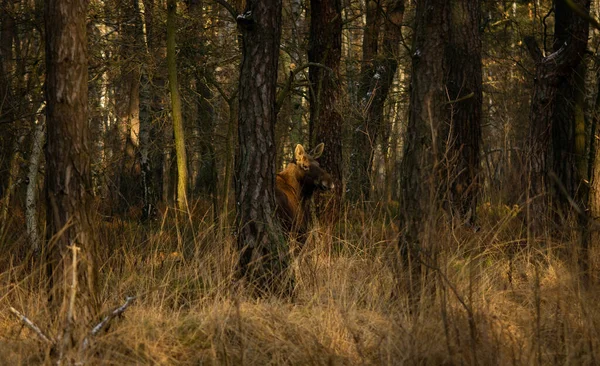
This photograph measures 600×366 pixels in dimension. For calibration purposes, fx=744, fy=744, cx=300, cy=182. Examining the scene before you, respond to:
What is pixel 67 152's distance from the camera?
14.7ft

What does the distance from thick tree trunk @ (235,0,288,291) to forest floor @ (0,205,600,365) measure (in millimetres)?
212

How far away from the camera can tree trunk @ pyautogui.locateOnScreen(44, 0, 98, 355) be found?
4.46 metres

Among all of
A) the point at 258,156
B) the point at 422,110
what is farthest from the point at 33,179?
the point at 422,110

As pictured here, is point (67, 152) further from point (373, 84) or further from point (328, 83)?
point (373, 84)

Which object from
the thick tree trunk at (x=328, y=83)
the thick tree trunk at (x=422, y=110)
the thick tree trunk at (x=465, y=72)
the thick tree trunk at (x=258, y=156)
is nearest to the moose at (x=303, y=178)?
the thick tree trunk at (x=328, y=83)

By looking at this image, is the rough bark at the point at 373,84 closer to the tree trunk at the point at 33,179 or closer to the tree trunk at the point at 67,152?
the tree trunk at the point at 33,179

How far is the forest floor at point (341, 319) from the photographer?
14.0 feet

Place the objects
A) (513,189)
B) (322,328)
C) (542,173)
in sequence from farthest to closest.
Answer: (513,189)
(542,173)
(322,328)

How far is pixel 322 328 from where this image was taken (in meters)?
4.86

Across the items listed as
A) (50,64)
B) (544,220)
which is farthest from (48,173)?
(544,220)

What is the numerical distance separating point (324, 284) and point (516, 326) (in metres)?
1.75

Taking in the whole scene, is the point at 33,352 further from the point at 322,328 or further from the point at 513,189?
the point at 513,189

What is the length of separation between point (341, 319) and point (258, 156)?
1.78 meters

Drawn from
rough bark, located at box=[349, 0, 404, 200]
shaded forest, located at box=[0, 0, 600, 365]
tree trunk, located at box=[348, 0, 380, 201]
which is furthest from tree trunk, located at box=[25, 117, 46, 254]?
rough bark, located at box=[349, 0, 404, 200]
